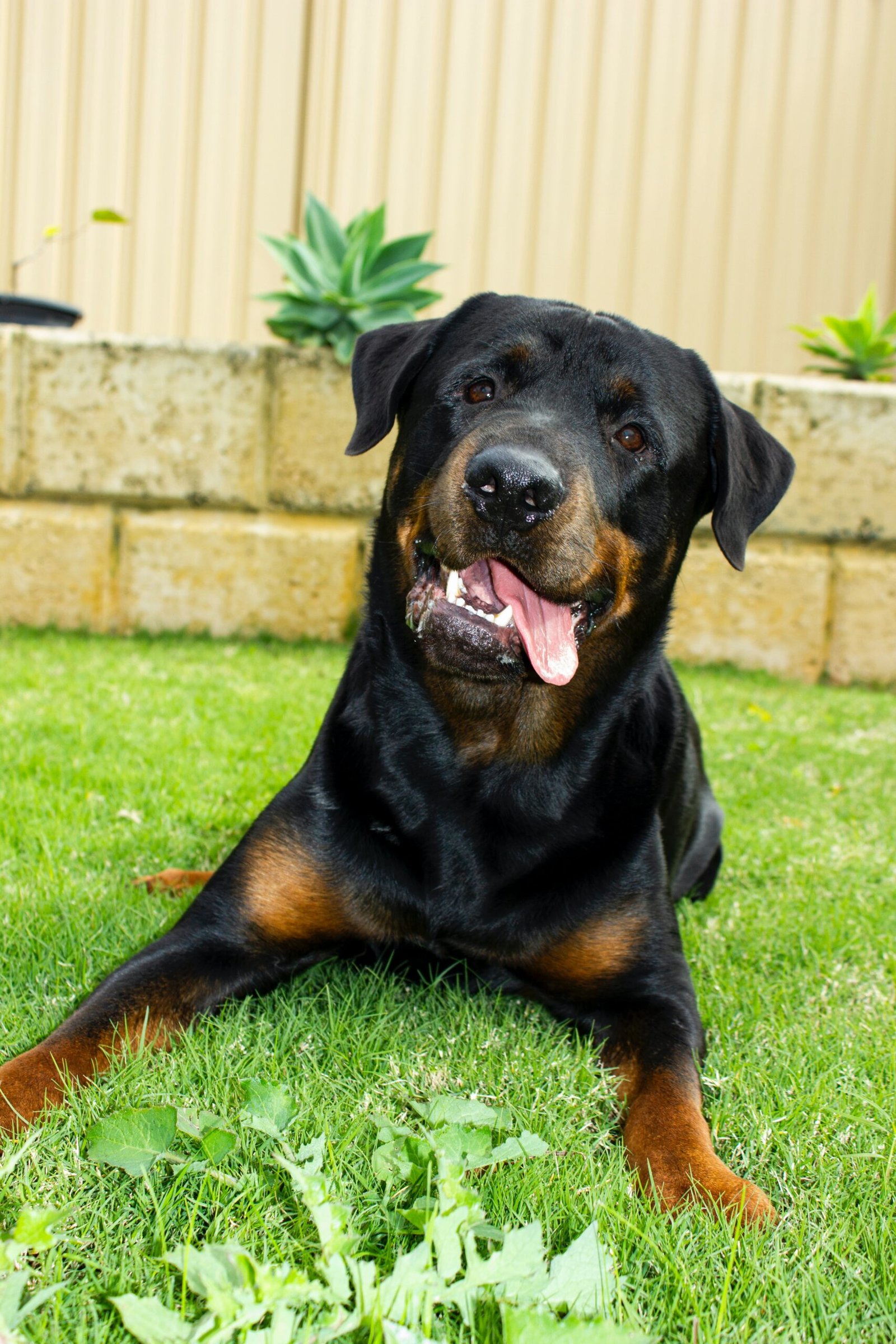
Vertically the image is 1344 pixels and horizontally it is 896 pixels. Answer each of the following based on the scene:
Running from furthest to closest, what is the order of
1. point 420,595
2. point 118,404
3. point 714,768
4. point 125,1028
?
point 118,404
point 714,768
point 420,595
point 125,1028

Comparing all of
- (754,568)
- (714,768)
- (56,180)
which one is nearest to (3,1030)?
(714,768)

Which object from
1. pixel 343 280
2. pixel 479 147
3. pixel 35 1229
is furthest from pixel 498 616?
pixel 479 147

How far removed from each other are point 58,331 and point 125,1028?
494 cm

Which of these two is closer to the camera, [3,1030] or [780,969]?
[3,1030]

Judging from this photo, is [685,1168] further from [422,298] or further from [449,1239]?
[422,298]

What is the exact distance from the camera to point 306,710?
14.1 feet

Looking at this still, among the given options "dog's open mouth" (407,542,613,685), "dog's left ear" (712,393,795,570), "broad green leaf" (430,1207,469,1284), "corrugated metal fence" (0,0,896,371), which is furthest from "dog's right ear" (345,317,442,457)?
"corrugated metal fence" (0,0,896,371)

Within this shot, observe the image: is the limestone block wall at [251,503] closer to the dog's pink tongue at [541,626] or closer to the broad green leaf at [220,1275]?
the dog's pink tongue at [541,626]

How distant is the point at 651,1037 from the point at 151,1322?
1.01 m

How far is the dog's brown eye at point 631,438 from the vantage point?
2.18 meters

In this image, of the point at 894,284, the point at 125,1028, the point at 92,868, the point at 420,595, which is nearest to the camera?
the point at 125,1028

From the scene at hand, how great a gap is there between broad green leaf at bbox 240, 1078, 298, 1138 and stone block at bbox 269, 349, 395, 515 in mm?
4604

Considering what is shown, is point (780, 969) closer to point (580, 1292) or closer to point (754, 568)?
point (580, 1292)

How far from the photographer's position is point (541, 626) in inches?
81.4
